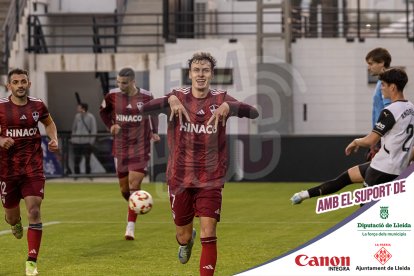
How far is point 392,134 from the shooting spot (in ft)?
39.9

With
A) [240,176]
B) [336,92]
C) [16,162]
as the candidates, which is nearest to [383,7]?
[336,92]

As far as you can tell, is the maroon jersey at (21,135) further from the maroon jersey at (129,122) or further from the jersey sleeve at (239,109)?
the maroon jersey at (129,122)

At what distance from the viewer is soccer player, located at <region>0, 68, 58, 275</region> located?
12.5m

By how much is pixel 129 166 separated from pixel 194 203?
558cm

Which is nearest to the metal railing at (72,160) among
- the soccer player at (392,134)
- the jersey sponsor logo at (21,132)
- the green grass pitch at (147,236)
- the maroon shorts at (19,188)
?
the green grass pitch at (147,236)

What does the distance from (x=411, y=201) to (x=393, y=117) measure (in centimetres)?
243

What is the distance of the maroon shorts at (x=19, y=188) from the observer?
498 inches

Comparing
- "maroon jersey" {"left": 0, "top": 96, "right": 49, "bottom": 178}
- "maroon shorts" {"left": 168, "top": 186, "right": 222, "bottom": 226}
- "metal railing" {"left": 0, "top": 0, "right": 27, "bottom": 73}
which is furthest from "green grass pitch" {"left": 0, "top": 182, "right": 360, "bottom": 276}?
"metal railing" {"left": 0, "top": 0, "right": 27, "bottom": 73}

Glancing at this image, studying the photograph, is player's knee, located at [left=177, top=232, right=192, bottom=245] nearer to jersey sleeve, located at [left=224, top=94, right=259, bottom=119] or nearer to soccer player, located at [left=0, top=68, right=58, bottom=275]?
jersey sleeve, located at [left=224, top=94, right=259, bottom=119]

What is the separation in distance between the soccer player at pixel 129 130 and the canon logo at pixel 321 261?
669cm

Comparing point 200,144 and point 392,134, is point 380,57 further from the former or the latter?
point 200,144

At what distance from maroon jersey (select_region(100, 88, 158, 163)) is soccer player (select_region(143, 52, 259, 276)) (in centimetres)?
540

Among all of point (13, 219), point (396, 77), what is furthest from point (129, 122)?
point (396, 77)

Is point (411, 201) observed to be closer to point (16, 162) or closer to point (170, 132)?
point (170, 132)
